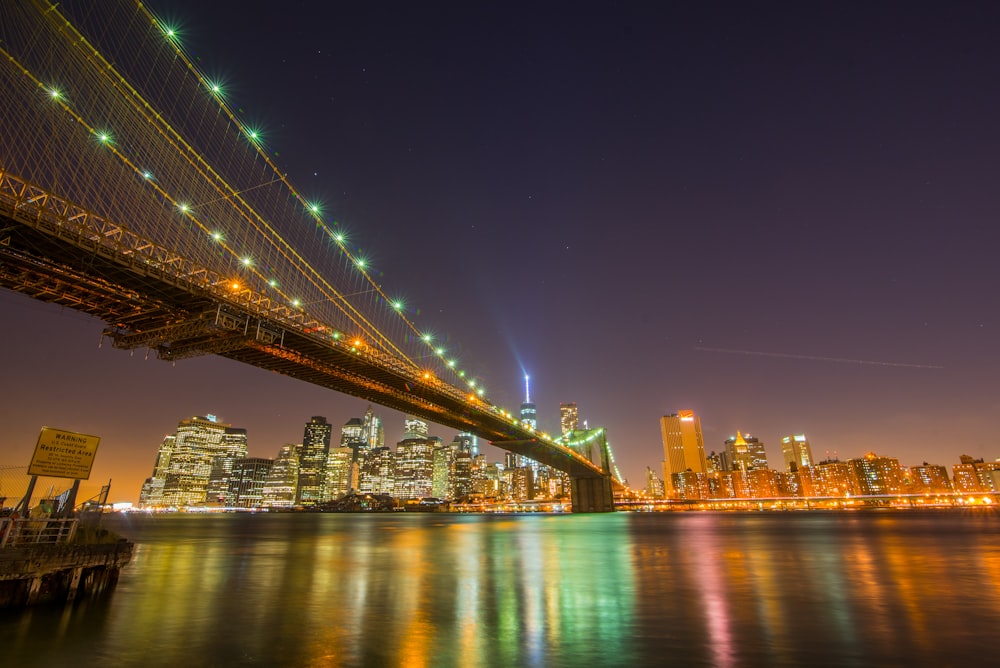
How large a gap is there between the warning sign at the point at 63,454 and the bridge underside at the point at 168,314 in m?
10.7

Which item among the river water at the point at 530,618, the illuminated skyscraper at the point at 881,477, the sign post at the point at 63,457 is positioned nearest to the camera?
the river water at the point at 530,618

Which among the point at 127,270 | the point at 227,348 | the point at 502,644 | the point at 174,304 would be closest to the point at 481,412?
the point at 227,348

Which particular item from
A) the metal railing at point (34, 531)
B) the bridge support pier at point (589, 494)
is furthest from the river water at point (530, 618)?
the bridge support pier at point (589, 494)

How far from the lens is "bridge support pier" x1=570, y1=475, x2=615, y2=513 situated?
10912 cm

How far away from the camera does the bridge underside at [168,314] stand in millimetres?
22609

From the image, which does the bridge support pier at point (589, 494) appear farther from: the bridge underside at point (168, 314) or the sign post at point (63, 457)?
the sign post at point (63, 457)

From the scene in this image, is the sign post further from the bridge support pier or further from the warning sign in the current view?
the bridge support pier

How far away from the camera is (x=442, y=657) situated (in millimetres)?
8516

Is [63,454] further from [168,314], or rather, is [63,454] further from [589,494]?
[589,494]

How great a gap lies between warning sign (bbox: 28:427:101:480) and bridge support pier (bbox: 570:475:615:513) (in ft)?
334

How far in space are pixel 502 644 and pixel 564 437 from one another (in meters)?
113

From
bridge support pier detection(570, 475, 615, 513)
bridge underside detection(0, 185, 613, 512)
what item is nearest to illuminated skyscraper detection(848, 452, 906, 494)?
bridge support pier detection(570, 475, 615, 513)

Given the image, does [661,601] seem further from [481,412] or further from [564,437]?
[564,437]

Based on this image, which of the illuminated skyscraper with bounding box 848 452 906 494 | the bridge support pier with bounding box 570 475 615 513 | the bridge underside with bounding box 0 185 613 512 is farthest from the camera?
the illuminated skyscraper with bounding box 848 452 906 494
